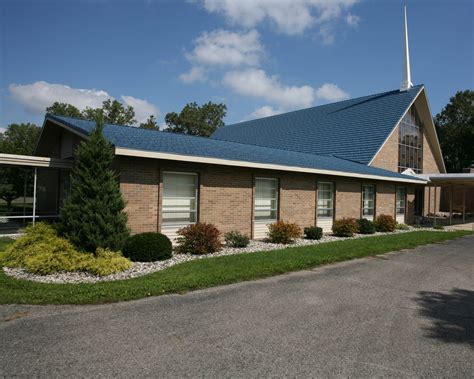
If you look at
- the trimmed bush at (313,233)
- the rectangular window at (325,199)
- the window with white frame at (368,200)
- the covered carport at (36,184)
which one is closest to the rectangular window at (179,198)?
the covered carport at (36,184)

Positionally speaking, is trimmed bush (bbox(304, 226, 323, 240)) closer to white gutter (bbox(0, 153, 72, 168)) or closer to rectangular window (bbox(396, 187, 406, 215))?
white gutter (bbox(0, 153, 72, 168))

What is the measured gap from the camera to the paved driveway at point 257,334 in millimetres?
4105

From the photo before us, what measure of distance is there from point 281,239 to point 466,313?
7.94m

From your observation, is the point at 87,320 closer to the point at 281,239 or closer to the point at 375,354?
the point at 375,354

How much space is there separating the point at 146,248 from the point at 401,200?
1853cm

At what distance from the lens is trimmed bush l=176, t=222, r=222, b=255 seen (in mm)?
11172

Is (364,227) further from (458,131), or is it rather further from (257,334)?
(458,131)

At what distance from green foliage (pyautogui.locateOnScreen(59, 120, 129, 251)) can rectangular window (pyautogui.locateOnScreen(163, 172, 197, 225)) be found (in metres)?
2.41

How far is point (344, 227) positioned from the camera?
54.5ft

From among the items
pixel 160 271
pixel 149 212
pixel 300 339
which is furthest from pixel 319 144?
pixel 300 339

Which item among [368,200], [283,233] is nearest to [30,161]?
[283,233]

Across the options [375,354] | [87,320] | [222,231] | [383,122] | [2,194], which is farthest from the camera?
[383,122]

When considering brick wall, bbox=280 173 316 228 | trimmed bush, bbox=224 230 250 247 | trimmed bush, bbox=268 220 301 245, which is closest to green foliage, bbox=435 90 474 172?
brick wall, bbox=280 173 316 228

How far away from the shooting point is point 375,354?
4.48m
